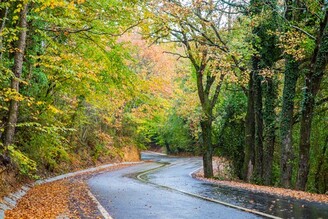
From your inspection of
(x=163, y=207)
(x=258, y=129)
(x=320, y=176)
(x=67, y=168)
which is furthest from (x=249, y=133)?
(x=67, y=168)

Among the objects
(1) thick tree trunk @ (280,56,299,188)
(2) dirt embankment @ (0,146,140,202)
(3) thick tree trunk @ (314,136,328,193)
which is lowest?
(3) thick tree trunk @ (314,136,328,193)

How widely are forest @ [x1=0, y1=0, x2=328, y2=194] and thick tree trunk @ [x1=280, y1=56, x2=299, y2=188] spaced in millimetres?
49

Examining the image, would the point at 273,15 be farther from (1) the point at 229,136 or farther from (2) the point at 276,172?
(2) the point at 276,172

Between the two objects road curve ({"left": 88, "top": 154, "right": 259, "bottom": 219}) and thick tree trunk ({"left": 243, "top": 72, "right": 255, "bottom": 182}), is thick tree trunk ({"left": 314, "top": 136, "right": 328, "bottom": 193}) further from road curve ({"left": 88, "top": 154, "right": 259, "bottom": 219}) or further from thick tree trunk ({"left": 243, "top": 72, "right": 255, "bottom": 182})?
road curve ({"left": 88, "top": 154, "right": 259, "bottom": 219})

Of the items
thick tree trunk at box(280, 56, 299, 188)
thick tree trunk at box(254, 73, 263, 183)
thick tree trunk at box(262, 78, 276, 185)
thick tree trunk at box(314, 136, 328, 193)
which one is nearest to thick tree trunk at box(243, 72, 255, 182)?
thick tree trunk at box(254, 73, 263, 183)

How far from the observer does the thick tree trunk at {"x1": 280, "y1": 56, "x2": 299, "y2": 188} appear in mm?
17812

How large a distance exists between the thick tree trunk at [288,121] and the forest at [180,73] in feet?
0.16

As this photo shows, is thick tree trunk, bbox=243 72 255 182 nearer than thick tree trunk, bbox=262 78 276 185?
No

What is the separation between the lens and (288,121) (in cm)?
1802

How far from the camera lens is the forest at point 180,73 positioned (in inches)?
475

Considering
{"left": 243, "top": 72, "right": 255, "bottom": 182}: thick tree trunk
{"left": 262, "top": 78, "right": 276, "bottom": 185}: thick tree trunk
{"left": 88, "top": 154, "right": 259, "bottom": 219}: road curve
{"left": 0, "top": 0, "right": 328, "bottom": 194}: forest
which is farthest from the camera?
{"left": 243, "top": 72, "right": 255, "bottom": 182}: thick tree trunk

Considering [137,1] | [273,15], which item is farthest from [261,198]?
[273,15]

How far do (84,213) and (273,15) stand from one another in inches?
541

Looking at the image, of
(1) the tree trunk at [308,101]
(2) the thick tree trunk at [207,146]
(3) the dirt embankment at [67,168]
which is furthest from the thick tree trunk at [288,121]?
(3) the dirt embankment at [67,168]
